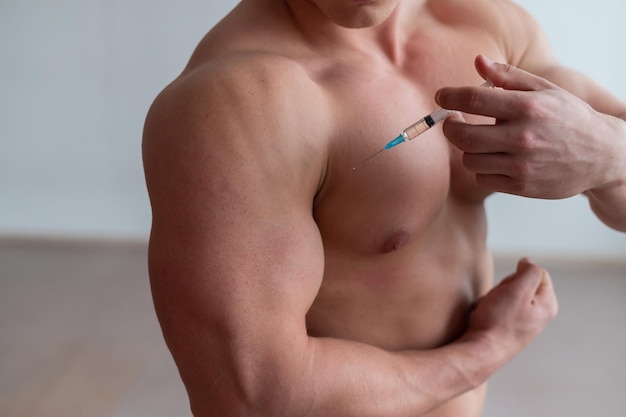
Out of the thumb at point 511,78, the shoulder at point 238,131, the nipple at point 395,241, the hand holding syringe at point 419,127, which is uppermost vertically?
the shoulder at point 238,131

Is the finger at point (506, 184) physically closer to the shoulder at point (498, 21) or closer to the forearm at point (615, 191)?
the forearm at point (615, 191)

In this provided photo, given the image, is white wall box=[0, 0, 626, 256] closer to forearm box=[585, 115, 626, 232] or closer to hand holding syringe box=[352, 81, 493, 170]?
forearm box=[585, 115, 626, 232]

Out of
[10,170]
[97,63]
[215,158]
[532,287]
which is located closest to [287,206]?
[215,158]

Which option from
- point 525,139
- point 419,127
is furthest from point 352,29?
point 525,139

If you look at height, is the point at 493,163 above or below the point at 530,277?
above

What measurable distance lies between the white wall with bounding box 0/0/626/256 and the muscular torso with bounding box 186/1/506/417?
1540 millimetres

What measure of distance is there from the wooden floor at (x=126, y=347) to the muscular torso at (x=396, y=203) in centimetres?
77

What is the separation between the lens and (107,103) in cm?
260

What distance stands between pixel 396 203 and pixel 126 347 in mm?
1395

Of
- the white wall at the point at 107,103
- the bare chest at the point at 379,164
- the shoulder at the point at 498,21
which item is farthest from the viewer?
the white wall at the point at 107,103

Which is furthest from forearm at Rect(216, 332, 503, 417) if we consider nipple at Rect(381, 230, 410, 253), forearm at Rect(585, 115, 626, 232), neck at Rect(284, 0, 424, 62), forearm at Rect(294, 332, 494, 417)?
neck at Rect(284, 0, 424, 62)

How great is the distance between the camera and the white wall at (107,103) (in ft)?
7.76

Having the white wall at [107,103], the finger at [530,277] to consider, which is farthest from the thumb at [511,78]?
the white wall at [107,103]

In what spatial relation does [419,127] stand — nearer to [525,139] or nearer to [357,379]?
[525,139]
